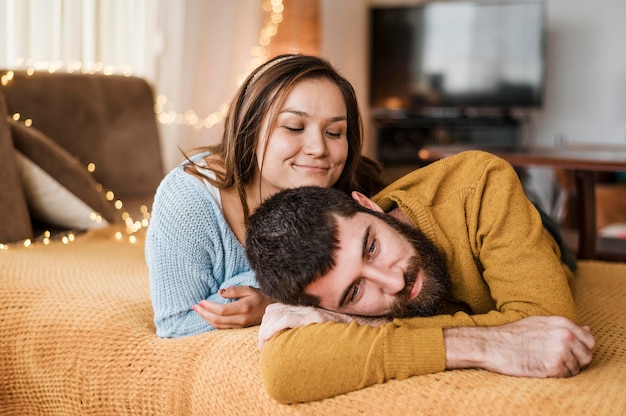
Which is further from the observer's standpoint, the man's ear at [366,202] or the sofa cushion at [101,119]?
the sofa cushion at [101,119]

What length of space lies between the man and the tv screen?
4.29 m

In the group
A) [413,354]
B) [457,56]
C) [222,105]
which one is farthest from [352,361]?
[457,56]

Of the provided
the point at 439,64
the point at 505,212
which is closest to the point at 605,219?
the point at 439,64

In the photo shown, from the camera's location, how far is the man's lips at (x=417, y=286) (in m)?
1.28

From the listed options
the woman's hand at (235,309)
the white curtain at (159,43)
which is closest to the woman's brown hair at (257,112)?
the woman's hand at (235,309)

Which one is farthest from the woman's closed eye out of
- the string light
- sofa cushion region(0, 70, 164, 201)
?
sofa cushion region(0, 70, 164, 201)

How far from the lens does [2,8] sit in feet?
9.75

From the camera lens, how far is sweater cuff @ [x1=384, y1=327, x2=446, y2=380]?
1167mm

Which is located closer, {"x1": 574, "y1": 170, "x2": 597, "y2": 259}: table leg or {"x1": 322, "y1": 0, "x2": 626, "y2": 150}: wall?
{"x1": 574, "y1": 170, "x2": 597, "y2": 259}: table leg

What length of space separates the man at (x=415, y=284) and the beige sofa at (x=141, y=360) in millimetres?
34

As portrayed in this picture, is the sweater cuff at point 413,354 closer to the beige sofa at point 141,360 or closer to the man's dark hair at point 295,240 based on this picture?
the beige sofa at point 141,360

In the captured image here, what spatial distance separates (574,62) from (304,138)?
463 cm

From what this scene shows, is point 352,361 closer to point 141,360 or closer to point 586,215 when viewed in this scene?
point 141,360

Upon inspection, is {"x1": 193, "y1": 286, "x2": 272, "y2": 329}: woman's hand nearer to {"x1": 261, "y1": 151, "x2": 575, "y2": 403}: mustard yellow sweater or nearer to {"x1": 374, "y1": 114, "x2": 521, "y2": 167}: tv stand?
{"x1": 261, "y1": 151, "x2": 575, "y2": 403}: mustard yellow sweater
